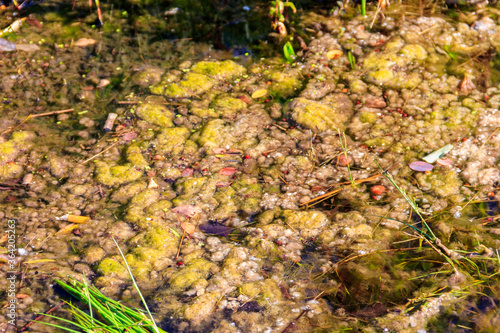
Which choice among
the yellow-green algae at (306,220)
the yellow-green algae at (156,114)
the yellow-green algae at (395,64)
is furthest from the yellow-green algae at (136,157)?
the yellow-green algae at (395,64)

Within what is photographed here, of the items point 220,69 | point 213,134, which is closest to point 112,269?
point 213,134

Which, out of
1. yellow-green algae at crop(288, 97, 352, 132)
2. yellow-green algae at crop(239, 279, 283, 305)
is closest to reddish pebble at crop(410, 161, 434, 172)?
yellow-green algae at crop(288, 97, 352, 132)

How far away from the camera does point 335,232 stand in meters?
1.92

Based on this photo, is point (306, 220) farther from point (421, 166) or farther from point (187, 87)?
point (187, 87)

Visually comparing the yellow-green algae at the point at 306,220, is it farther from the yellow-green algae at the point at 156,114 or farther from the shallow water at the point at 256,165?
the yellow-green algae at the point at 156,114

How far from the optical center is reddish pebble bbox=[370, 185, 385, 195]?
2073mm

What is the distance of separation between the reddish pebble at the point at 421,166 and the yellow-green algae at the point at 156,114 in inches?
55.7

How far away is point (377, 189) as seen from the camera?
2.08 metres

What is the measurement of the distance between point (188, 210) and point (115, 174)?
0.48 meters

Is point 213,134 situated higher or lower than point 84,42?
lower

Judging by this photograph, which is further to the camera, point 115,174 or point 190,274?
point 115,174

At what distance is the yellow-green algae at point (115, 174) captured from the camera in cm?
215

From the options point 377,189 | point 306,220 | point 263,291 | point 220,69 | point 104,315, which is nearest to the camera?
point 104,315

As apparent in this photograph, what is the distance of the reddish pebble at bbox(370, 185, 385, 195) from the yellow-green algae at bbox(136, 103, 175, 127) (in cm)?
123
